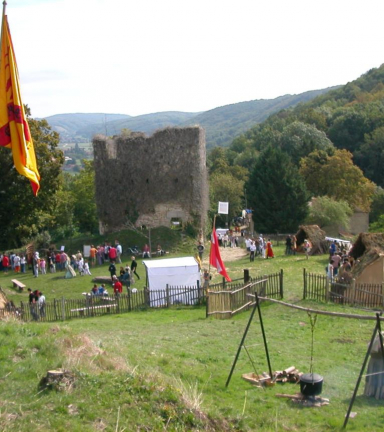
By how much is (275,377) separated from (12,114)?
848cm

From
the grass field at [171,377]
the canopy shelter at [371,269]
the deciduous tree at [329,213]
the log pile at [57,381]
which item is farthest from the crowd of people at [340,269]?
the deciduous tree at [329,213]

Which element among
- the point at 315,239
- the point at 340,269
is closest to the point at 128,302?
the point at 340,269

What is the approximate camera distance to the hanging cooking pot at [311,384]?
35.1ft

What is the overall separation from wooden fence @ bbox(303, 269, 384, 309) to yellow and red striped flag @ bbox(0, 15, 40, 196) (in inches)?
444

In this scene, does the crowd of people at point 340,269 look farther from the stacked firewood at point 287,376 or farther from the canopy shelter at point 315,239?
the stacked firewood at point 287,376

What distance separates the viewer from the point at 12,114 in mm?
13742

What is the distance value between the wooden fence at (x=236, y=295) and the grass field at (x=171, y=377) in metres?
1.56

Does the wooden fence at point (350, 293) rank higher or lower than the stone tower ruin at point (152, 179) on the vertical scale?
lower

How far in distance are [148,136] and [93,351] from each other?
31.9 meters

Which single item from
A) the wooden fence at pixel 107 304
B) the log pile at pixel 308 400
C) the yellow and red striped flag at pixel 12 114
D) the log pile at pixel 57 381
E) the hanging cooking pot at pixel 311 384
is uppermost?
the yellow and red striped flag at pixel 12 114

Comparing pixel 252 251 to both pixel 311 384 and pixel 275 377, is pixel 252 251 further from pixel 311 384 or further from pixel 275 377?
pixel 311 384

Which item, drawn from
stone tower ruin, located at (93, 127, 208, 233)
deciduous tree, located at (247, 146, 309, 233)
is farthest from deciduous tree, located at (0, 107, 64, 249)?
deciduous tree, located at (247, 146, 309, 233)

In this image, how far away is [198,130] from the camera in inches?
1626

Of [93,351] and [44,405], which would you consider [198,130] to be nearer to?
[93,351]
